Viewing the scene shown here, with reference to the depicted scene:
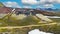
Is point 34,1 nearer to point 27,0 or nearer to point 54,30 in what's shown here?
point 27,0

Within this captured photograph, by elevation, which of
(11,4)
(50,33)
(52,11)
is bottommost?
(50,33)

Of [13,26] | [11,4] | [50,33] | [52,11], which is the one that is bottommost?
[50,33]

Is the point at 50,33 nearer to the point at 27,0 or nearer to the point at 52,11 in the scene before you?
the point at 52,11

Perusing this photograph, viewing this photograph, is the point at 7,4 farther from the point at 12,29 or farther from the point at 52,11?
the point at 52,11

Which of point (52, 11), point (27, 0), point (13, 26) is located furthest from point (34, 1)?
point (13, 26)

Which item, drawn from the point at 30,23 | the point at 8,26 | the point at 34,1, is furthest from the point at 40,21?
the point at 8,26

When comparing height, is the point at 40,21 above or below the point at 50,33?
above

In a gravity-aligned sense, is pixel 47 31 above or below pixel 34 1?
below

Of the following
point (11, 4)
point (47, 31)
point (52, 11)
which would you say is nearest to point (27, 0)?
point (11, 4)
